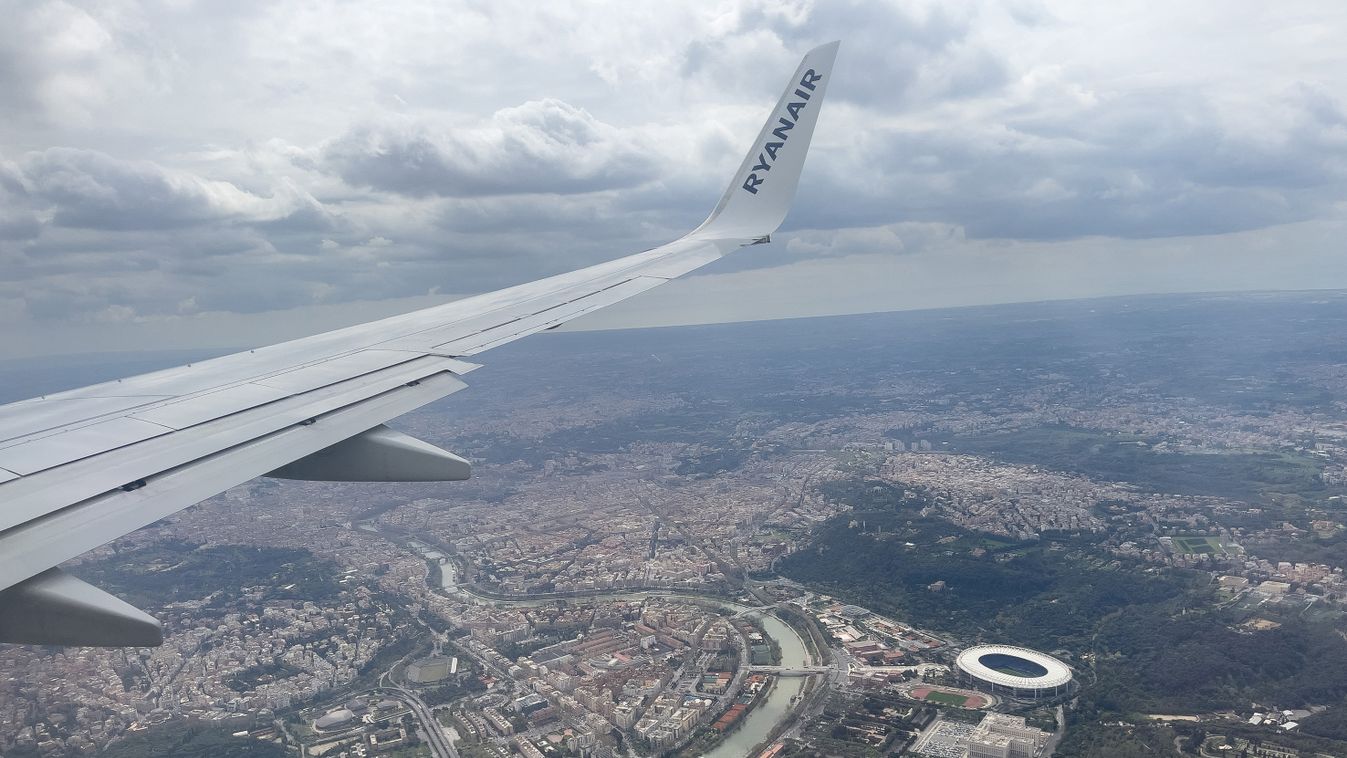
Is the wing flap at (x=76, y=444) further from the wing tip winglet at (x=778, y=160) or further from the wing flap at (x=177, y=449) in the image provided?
the wing tip winglet at (x=778, y=160)

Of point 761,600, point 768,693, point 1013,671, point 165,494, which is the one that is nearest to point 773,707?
point 768,693

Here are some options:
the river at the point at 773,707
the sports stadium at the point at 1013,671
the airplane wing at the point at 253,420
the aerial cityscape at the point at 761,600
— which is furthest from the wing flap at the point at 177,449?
the sports stadium at the point at 1013,671

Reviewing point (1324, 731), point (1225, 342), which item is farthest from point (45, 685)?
point (1225, 342)

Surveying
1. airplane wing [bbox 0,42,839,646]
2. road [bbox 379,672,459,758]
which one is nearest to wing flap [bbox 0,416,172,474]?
airplane wing [bbox 0,42,839,646]

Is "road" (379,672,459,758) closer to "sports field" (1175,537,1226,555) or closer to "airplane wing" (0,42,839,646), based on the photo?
"airplane wing" (0,42,839,646)

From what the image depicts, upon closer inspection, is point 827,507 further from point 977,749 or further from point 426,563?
point 977,749

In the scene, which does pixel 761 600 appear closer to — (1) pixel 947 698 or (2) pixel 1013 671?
(1) pixel 947 698
